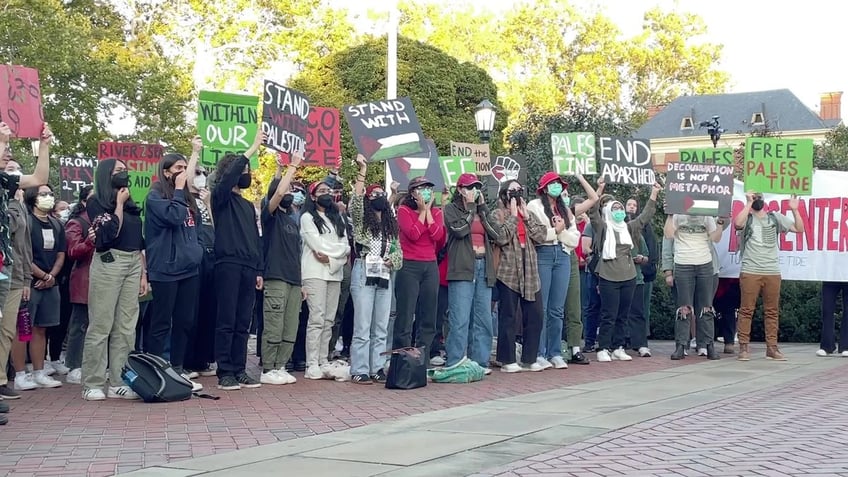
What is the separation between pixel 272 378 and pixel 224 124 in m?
2.91

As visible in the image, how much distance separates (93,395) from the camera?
8.67 m

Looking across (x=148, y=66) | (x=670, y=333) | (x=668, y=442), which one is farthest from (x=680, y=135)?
(x=668, y=442)

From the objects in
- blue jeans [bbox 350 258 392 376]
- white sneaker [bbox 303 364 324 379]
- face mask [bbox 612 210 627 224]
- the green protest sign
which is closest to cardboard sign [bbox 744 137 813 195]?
face mask [bbox 612 210 627 224]

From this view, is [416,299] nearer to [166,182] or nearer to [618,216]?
[166,182]

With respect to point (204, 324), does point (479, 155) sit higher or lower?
higher

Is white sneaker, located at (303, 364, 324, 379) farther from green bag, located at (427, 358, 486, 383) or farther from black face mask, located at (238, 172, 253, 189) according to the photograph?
black face mask, located at (238, 172, 253, 189)

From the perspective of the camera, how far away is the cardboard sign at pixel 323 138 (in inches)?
488

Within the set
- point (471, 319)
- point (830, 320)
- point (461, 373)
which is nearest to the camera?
point (461, 373)

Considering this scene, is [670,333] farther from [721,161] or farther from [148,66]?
[148,66]

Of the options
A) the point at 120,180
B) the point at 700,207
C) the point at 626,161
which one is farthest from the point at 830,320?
the point at 120,180

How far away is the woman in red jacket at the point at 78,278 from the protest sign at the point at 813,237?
26.8 feet

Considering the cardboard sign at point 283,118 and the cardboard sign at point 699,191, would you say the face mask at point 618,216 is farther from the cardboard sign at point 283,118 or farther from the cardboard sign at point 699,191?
the cardboard sign at point 283,118

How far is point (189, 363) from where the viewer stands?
10.4 m

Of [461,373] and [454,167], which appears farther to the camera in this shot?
[454,167]
